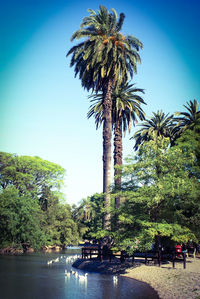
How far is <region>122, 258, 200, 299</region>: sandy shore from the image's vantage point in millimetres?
15714

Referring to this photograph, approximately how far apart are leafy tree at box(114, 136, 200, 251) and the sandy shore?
213cm

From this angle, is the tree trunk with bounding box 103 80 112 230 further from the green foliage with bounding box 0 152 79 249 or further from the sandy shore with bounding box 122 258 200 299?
the green foliage with bounding box 0 152 79 249

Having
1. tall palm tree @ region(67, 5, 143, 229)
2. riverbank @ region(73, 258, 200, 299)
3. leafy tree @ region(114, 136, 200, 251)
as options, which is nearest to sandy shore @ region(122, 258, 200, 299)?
riverbank @ region(73, 258, 200, 299)

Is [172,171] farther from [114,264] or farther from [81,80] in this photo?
[81,80]

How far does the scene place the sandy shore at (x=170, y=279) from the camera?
15.7m

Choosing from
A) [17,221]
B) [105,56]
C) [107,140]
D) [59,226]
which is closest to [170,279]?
[107,140]

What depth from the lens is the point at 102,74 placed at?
1282 inches

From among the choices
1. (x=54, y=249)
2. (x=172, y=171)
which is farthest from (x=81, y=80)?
(x=54, y=249)

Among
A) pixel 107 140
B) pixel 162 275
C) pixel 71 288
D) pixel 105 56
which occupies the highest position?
pixel 105 56

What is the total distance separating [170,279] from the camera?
1917cm

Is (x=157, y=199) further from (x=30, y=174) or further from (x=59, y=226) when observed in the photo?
(x=59, y=226)

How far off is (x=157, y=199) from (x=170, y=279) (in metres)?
5.45

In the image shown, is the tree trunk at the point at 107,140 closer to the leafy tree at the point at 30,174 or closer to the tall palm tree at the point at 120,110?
the tall palm tree at the point at 120,110

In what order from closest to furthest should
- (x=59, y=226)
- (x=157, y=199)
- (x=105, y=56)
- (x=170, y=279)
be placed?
(x=170, y=279) → (x=157, y=199) → (x=105, y=56) → (x=59, y=226)
